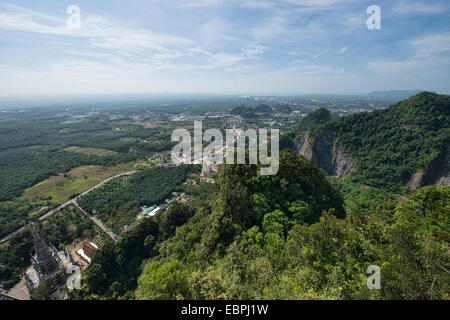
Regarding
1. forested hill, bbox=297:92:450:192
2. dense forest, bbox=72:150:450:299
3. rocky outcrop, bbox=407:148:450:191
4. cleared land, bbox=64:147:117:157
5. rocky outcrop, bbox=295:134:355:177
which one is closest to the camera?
dense forest, bbox=72:150:450:299

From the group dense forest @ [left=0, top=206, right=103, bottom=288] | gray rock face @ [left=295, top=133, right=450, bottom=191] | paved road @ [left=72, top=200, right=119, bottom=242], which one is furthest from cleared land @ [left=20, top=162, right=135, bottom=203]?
gray rock face @ [left=295, top=133, right=450, bottom=191]

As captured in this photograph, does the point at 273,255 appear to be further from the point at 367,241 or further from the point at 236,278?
the point at 367,241

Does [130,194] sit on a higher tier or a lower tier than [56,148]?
lower

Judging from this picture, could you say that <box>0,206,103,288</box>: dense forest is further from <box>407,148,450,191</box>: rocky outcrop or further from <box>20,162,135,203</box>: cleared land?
<box>407,148,450,191</box>: rocky outcrop

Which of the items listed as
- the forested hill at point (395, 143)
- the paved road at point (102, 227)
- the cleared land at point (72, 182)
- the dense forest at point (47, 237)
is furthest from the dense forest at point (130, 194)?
the forested hill at point (395, 143)

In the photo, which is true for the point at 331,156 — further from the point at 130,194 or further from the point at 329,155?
the point at 130,194

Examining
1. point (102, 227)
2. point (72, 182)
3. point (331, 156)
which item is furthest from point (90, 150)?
point (331, 156)

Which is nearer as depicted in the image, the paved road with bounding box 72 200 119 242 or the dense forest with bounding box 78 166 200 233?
the paved road with bounding box 72 200 119 242
